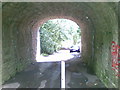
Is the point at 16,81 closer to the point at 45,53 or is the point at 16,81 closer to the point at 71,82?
the point at 71,82

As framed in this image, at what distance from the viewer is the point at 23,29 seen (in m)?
6.15

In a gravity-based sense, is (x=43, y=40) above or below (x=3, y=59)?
above

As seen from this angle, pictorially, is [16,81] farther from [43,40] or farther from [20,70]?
[43,40]

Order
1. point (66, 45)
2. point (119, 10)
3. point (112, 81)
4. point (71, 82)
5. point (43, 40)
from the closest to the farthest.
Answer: point (119, 10)
point (112, 81)
point (71, 82)
point (43, 40)
point (66, 45)

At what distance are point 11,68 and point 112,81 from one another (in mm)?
3538

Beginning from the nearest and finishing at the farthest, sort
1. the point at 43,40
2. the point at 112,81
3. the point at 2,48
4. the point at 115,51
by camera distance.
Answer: the point at 115,51 < the point at 112,81 < the point at 2,48 < the point at 43,40

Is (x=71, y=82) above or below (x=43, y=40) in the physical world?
below

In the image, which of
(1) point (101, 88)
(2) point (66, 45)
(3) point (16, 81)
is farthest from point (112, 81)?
(2) point (66, 45)

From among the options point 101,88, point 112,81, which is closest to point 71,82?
point 101,88

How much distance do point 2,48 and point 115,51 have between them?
3.29m

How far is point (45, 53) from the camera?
12.9 metres

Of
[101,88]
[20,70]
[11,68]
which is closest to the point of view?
[101,88]

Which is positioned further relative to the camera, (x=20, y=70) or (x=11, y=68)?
(x=20, y=70)

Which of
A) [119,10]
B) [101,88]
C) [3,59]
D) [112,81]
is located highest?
[119,10]
